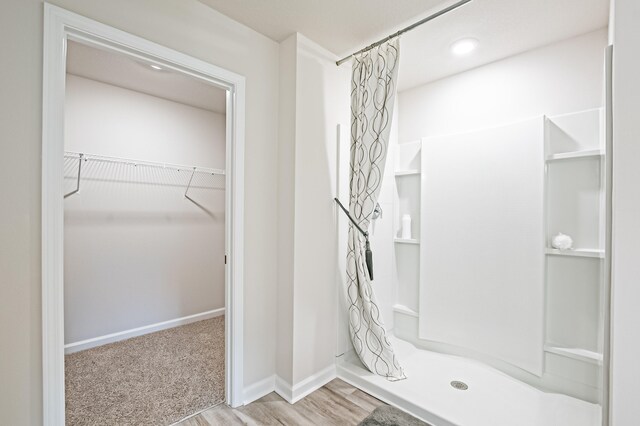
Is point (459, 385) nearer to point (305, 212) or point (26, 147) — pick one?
point (305, 212)

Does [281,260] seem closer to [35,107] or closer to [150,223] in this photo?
[35,107]

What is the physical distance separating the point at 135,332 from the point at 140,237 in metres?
0.94

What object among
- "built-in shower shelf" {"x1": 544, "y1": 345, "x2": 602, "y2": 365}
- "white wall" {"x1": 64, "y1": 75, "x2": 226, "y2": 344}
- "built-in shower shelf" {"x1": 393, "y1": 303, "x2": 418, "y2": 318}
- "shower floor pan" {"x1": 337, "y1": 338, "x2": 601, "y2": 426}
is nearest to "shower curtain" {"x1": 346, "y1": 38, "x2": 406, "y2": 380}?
"shower floor pan" {"x1": 337, "y1": 338, "x2": 601, "y2": 426}

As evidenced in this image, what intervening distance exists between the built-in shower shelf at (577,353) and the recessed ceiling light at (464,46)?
213 cm

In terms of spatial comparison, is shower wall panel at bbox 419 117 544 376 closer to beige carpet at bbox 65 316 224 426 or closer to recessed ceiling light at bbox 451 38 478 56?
recessed ceiling light at bbox 451 38 478 56

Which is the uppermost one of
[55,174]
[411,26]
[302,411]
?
[411,26]

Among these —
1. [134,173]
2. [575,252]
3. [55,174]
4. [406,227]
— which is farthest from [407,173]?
[134,173]

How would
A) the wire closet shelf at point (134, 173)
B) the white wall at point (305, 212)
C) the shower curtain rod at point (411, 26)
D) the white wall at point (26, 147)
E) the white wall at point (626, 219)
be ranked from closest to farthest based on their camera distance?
the white wall at point (626, 219)
the white wall at point (26, 147)
the shower curtain rod at point (411, 26)
the white wall at point (305, 212)
the wire closet shelf at point (134, 173)

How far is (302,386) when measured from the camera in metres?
2.02

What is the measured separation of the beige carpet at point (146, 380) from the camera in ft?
5.96

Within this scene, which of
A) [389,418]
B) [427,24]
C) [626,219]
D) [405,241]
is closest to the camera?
[626,219]

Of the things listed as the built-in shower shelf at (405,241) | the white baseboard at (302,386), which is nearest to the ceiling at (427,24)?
the built-in shower shelf at (405,241)

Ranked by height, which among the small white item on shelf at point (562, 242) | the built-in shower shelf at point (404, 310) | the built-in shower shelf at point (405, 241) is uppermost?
the small white item on shelf at point (562, 242)

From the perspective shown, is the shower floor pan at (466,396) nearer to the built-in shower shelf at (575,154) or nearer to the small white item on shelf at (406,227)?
the small white item on shelf at (406,227)
